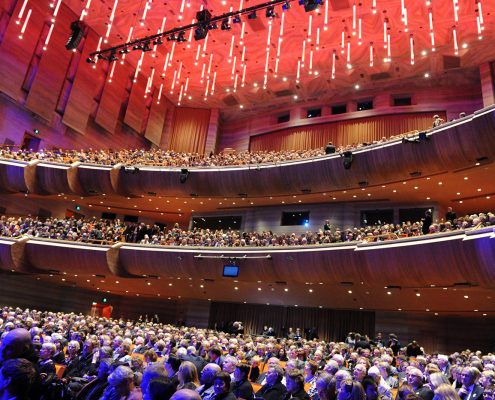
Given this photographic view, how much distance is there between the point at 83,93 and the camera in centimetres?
1630

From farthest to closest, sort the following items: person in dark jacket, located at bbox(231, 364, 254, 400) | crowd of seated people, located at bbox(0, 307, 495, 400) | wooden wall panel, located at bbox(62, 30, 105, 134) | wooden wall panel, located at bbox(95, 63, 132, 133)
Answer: wooden wall panel, located at bbox(95, 63, 132, 133), wooden wall panel, located at bbox(62, 30, 105, 134), person in dark jacket, located at bbox(231, 364, 254, 400), crowd of seated people, located at bbox(0, 307, 495, 400)

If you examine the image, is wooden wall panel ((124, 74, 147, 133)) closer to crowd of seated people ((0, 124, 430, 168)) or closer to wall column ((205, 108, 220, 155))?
crowd of seated people ((0, 124, 430, 168))

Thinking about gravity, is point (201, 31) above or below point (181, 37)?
below

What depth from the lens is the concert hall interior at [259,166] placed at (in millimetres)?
10914

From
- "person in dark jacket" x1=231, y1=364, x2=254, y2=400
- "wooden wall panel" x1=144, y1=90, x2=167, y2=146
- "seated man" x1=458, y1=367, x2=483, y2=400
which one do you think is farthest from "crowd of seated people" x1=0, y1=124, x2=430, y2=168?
"person in dark jacket" x1=231, y1=364, x2=254, y2=400

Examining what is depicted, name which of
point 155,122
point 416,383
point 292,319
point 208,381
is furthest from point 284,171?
point 208,381

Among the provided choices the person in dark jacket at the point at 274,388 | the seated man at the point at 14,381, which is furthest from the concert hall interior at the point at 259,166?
the seated man at the point at 14,381

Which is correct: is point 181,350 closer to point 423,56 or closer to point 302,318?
point 302,318

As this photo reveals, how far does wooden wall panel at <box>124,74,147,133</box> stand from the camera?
18.0 metres

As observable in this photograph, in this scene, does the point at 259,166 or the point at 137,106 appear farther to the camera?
the point at 137,106

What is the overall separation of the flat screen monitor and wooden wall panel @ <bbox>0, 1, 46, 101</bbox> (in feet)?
29.3

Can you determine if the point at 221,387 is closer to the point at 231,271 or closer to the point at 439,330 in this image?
the point at 231,271

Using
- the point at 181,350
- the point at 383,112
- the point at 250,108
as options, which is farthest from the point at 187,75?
the point at 181,350

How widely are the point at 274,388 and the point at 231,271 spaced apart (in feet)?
28.5
